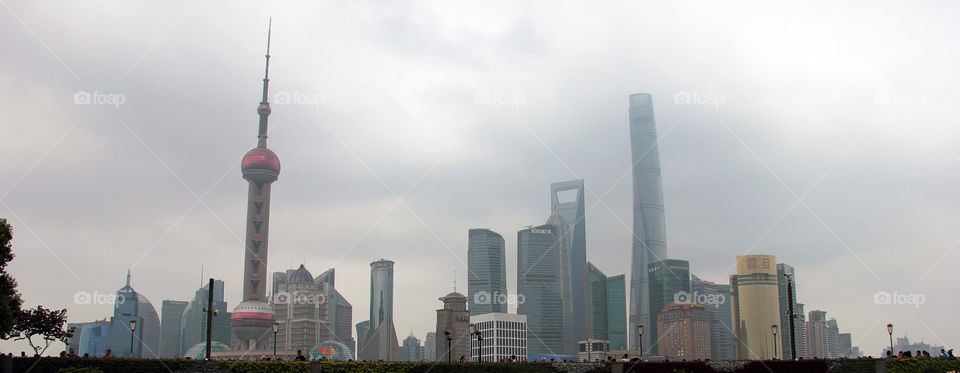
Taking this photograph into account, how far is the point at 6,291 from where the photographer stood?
3922 cm

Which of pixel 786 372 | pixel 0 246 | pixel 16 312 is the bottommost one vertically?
pixel 786 372

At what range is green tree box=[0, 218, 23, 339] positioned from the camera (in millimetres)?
38250

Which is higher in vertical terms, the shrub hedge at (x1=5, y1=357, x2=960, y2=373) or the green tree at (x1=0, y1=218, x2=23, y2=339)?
the green tree at (x1=0, y1=218, x2=23, y2=339)

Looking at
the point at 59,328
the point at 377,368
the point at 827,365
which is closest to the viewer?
the point at 377,368

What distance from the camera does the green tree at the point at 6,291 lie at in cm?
3825

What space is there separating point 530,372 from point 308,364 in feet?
33.0

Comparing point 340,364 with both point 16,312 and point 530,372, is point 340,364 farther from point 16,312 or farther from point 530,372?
point 16,312

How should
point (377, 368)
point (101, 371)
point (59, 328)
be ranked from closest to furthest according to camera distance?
1. point (101, 371)
2. point (377, 368)
3. point (59, 328)

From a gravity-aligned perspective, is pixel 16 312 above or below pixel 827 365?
above

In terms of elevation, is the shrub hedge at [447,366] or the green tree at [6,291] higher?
the green tree at [6,291]

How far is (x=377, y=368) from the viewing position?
36.2m

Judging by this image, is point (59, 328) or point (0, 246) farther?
point (59, 328)

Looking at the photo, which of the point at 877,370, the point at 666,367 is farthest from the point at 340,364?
the point at 877,370

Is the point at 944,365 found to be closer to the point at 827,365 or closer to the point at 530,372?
the point at 827,365
